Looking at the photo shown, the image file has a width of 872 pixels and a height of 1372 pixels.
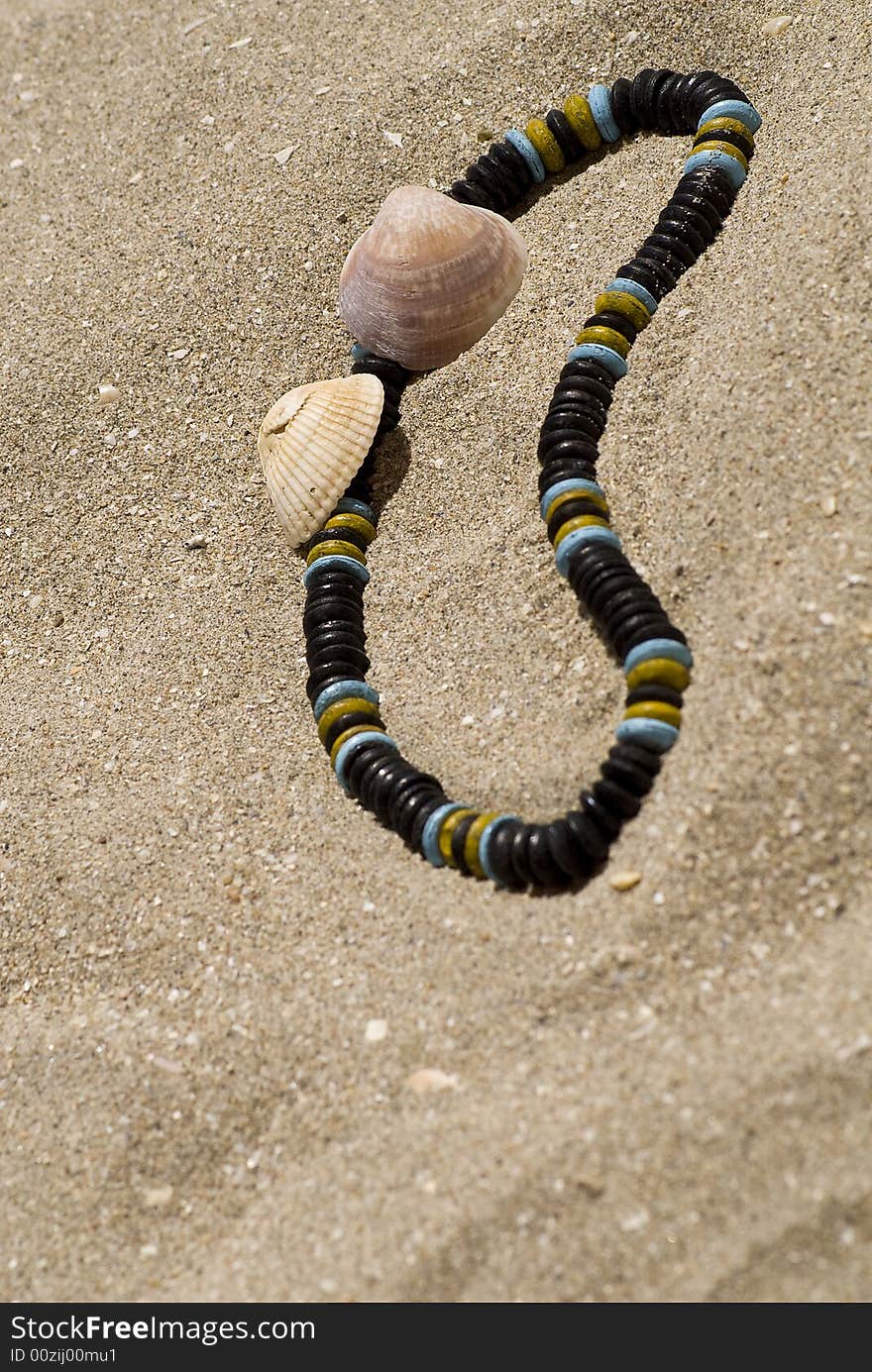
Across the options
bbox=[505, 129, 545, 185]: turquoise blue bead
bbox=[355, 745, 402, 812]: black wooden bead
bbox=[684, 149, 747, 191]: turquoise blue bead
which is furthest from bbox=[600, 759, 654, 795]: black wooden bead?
bbox=[505, 129, 545, 185]: turquoise blue bead

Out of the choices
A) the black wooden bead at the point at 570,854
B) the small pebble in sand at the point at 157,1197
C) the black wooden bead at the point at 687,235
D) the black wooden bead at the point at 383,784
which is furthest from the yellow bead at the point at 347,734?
the black wooden bead at the point at 687,235

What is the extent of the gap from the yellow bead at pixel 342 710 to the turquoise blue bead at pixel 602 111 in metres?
2.12

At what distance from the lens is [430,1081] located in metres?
2.42

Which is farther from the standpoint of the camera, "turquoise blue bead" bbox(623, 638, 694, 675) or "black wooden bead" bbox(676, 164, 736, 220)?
"black wooden bead" bbox(676, 164, 736, 220)

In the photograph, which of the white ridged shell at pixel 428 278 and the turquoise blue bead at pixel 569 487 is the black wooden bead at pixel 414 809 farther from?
the white ridged shell at pixel 428 278

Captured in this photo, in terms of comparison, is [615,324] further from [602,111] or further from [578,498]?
[602,111]

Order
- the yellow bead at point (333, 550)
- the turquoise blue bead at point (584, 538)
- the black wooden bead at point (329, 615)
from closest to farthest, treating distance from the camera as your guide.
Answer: the turquoise blue bead at point (584, 538) → the black wooden bead at point (329, 615) → the yellow bead at point (333, 550)

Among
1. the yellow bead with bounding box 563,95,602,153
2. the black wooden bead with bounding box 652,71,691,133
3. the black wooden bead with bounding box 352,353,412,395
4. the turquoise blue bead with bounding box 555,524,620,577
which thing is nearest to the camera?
the turquoise blue bead with bounding box 555,524,620,577

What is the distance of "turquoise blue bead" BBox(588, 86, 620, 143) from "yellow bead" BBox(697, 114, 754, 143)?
346 millimetres

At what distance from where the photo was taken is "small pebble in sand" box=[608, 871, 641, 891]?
2.48 metres

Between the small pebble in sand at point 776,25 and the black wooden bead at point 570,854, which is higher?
the small pebble in sand at point 776,25

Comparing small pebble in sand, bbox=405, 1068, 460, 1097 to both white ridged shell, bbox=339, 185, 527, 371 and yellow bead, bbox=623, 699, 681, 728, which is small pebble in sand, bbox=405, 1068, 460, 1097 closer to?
yellow bead, bbox=623, 699, 681, 728

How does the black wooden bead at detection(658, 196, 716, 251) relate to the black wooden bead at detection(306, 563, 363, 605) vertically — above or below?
above

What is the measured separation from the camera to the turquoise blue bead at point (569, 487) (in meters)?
2.97
